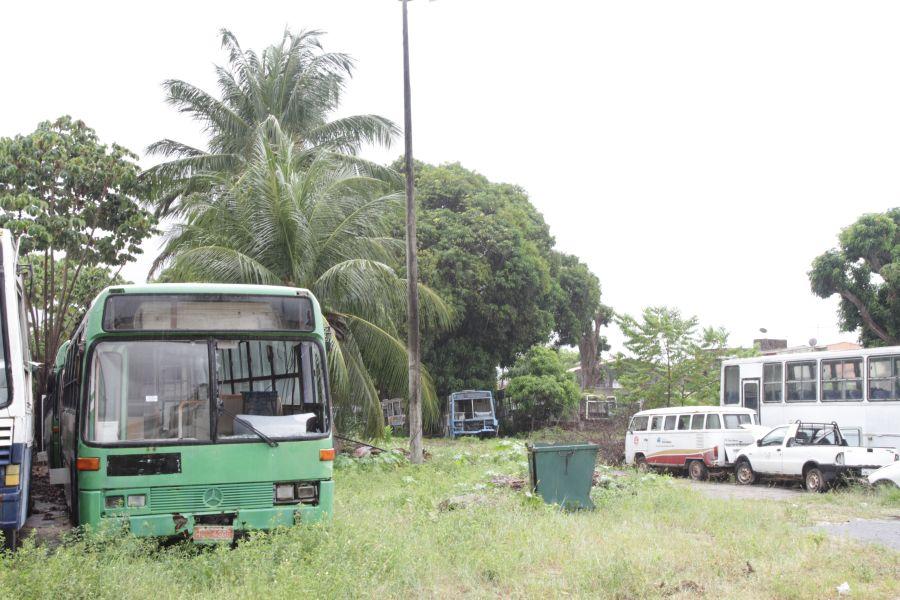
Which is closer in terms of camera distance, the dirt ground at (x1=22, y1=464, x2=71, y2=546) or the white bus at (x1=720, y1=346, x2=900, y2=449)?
the dirt ground at (x1=22, y1=464, x2=71, y2=546)

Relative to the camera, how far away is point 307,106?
27578 millimetres

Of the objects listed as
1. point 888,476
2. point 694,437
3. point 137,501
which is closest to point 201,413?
point 137,501

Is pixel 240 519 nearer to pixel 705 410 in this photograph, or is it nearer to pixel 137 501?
pixel 137 501

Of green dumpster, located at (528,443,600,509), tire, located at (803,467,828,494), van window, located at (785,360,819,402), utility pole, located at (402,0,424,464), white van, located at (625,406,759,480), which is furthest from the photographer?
van window, located at (785,360,819,402)

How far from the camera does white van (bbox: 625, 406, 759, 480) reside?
22.2m

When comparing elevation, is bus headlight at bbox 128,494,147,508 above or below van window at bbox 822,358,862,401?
below

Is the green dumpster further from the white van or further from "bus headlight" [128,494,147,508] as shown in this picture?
the white van

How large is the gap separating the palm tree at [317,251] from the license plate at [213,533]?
10.5 m

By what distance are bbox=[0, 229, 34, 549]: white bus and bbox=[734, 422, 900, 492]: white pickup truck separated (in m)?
15.0

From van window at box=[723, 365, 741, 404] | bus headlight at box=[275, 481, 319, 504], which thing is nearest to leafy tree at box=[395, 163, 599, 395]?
van window at box=[723, 365, 741, 404]

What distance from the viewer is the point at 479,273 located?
38.5 metres

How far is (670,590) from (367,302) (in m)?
13.7

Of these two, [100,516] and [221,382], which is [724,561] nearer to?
[221,382]

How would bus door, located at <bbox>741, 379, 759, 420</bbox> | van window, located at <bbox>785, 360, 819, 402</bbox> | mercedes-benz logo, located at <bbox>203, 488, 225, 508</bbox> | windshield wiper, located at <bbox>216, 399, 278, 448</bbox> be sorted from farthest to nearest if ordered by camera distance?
bus door, located at <bbox>741, 379, 759, 420</bbox>
van window, located at <bbox>785, 360, 819, 402</bbox>
windshield wiper, located at <bbox>216, 399, 278, 448</bbox>
mercedes-benz logo, located at <bbox>203, 488, 225, 508</bbox>
